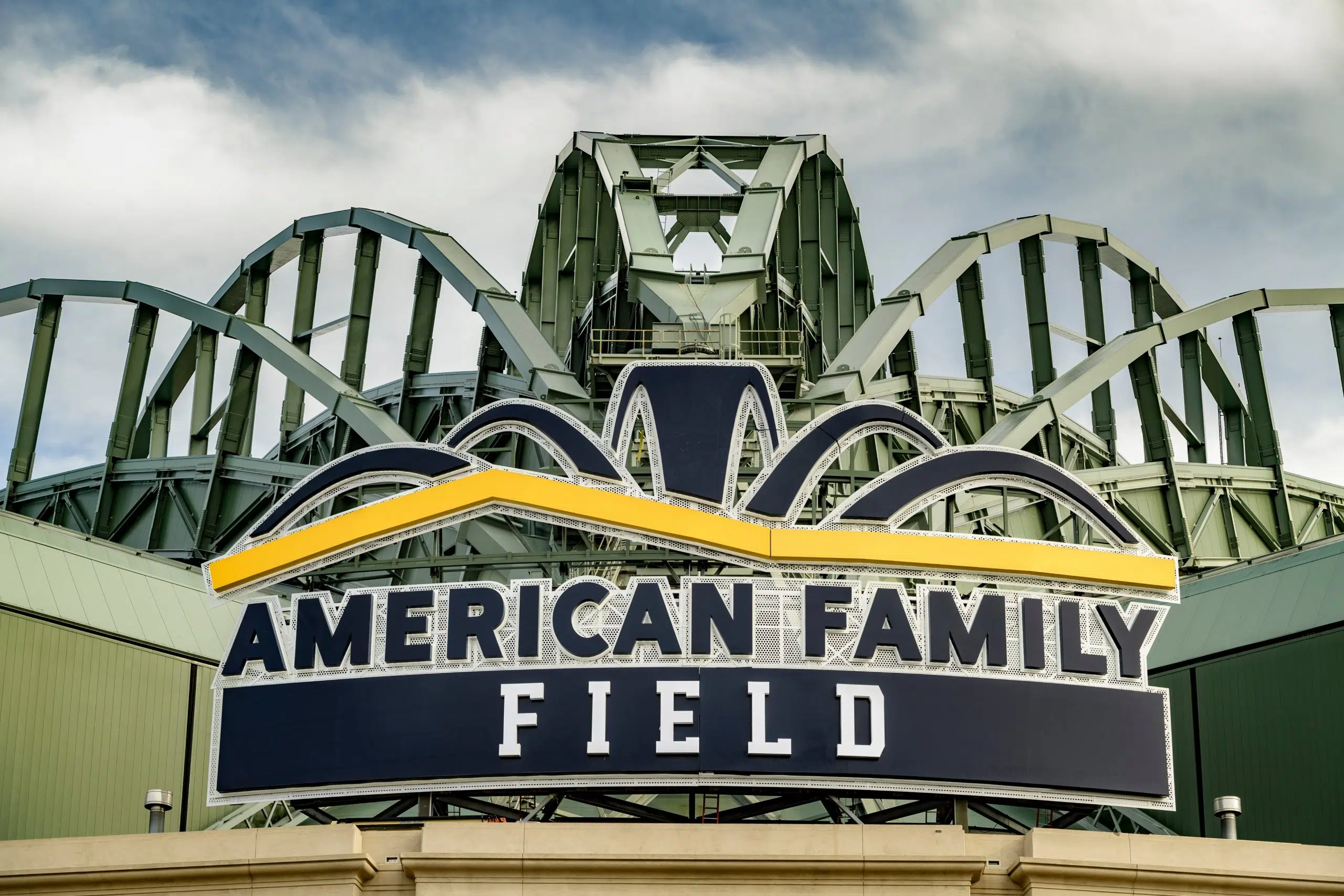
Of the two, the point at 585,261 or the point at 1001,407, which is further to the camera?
the point at 1001,407

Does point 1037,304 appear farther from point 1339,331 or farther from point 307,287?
point 307,287

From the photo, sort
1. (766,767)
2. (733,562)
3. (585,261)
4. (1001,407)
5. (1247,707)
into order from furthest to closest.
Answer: (1001,407)
(585,261)
(1247,707)
(733,562)
(766,767)

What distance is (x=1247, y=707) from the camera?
34.6 m

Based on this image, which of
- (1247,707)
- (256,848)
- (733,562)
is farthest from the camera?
(1247,707)

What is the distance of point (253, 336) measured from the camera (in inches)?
1875

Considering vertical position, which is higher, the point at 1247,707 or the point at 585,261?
the point at 585,261

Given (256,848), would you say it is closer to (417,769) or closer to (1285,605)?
(417,769)

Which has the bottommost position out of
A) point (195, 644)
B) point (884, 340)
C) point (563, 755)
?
point (563, 755)

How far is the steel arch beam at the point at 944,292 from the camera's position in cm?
4231

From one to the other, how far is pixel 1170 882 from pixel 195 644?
18.6 m

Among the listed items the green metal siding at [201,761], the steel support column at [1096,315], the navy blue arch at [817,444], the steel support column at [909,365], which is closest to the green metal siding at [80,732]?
the green metal siding at [201,761]

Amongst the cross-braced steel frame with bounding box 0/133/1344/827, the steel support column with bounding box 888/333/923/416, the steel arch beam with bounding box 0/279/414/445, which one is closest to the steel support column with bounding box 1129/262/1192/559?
the cross-braced steel frame with bounding box 0/133/1344/827

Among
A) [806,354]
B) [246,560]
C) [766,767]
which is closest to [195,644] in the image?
[246,560]

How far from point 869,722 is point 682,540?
3.80 metres
